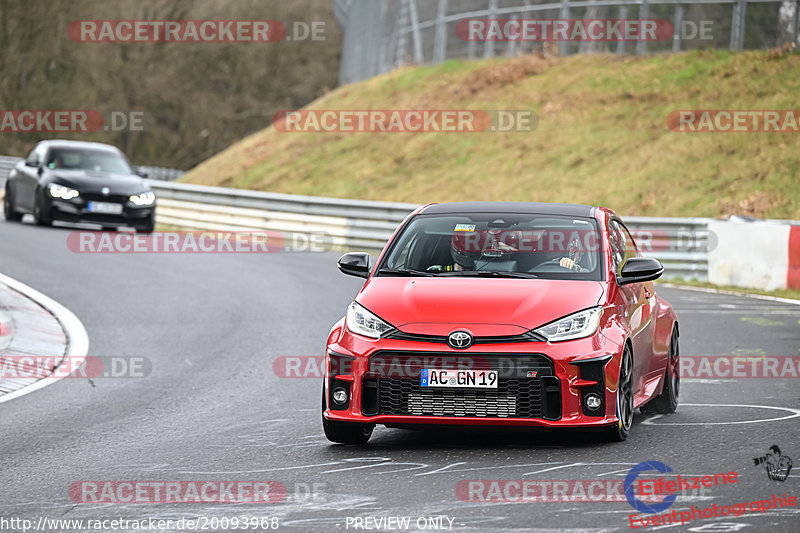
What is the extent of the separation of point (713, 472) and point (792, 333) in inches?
298

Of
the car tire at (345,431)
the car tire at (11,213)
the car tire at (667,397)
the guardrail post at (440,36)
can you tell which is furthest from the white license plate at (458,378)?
the guardrail post at (440,36)

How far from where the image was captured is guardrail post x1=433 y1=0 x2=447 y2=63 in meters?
38.2

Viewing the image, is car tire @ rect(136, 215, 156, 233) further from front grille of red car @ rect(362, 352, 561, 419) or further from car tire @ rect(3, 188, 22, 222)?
front grille of red car @ rect(362, 352, 561, 419)

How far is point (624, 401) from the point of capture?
26.0 feet

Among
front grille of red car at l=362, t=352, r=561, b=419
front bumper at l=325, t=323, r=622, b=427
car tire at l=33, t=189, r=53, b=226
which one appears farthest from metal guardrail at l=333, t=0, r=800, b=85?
front grille of red car at l=362, t=352, r=561, b=419

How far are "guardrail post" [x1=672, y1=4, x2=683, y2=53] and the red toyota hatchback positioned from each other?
2498 cm

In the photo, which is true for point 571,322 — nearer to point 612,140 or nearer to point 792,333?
point 792,333

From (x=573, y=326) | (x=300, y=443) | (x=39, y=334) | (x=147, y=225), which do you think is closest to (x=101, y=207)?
(x=147, y=225)

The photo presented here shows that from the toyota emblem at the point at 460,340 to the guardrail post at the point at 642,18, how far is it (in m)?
26.2

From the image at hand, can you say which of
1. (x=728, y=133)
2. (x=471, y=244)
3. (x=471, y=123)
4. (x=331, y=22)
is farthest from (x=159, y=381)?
(x=331, y=22)

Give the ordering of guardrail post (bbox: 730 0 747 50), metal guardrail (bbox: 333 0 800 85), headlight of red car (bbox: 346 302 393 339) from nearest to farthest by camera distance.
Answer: headlight of red car (bbox: 346 302 393 339) < guardrail post (bbox: 730 0 747 50) < metal guardrail (bbox: 333 0 800 85)

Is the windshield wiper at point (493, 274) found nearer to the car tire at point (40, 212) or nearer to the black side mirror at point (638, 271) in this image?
the black side mirror at point (638, 271)

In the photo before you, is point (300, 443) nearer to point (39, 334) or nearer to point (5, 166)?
point (39, 334)

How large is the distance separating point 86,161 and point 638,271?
64.9ft
